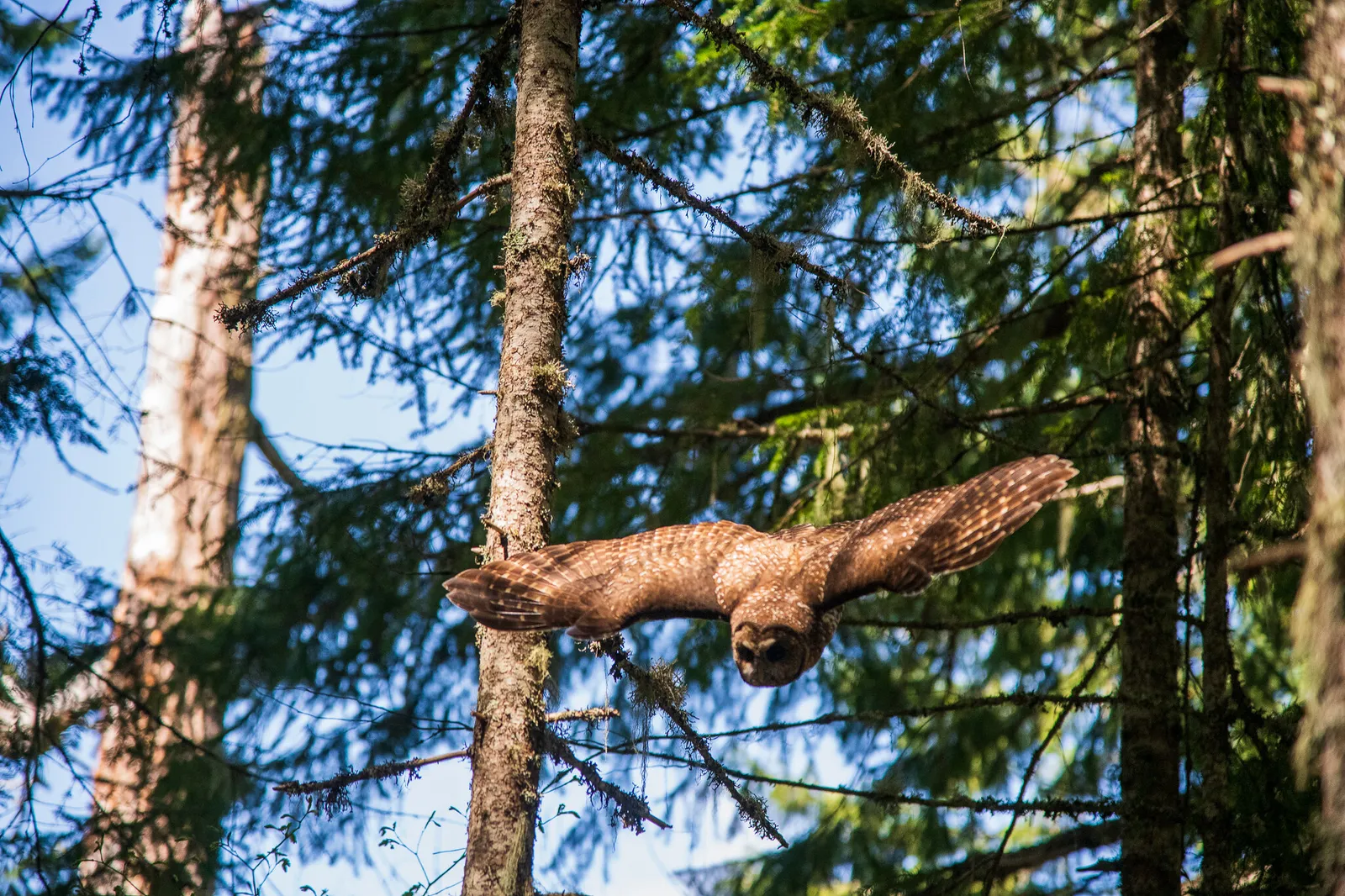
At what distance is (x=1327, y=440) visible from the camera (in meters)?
2.14

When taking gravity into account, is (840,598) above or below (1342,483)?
above

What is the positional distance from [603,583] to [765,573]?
1.88 feet

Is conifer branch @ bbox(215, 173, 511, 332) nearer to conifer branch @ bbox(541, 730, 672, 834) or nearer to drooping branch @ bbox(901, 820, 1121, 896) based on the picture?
conifer branch @ bbox(541, 730, 672, 834)

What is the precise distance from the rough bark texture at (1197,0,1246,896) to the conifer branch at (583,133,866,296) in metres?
1.85

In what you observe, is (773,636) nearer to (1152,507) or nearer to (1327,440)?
(1327,440)

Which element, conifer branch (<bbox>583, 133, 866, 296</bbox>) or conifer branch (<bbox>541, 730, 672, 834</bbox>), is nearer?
conifer branch (<bbox>541, 730, 672, 834</bbox>)

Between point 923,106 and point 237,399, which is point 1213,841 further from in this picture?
point 237,399

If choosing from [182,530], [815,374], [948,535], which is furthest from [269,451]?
[948,535]

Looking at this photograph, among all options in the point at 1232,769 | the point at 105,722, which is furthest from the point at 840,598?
the point at 105,722

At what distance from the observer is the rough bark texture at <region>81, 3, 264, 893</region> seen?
21.0 feet

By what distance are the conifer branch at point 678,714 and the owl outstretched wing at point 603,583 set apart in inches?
4.6

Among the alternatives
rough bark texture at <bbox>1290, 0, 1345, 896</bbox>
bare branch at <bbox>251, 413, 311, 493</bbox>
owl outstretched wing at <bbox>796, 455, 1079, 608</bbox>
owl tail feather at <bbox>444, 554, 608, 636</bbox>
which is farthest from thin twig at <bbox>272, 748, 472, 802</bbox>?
bare branch at <bbox>251, 413, 311, 493</bbox>

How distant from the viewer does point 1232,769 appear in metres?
5.16

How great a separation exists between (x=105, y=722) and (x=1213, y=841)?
203 inches
